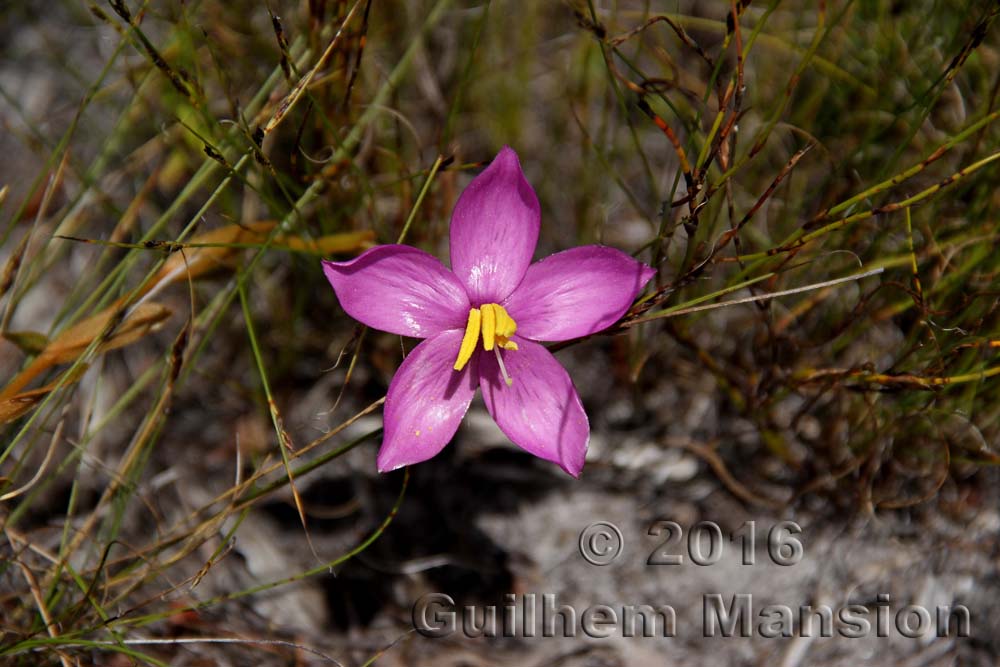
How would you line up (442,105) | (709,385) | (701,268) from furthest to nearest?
A: (442,105), (709,385), (701,268)

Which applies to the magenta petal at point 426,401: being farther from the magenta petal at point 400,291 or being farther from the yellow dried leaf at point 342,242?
the yellow dried leaf at point 342,242

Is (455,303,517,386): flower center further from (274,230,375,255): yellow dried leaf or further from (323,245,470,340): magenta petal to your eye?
(274,230,375,255): yellow dried leaf

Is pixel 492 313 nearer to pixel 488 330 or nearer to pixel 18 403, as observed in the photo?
pixel 488 330

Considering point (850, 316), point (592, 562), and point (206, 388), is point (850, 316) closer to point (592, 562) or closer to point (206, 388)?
point (592, 562)

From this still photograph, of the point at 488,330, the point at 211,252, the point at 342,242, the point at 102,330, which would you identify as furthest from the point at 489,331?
the point at 102,330

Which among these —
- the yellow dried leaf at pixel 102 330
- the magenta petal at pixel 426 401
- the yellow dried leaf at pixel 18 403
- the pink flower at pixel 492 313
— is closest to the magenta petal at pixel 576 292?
the pink flower at pixel 492 313

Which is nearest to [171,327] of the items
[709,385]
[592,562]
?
[592,562]

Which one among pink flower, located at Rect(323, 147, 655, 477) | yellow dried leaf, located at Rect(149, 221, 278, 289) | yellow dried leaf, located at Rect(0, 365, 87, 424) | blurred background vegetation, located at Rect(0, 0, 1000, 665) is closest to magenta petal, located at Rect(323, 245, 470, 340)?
pink flower, located at Rect(323, 147, 655, 477)
